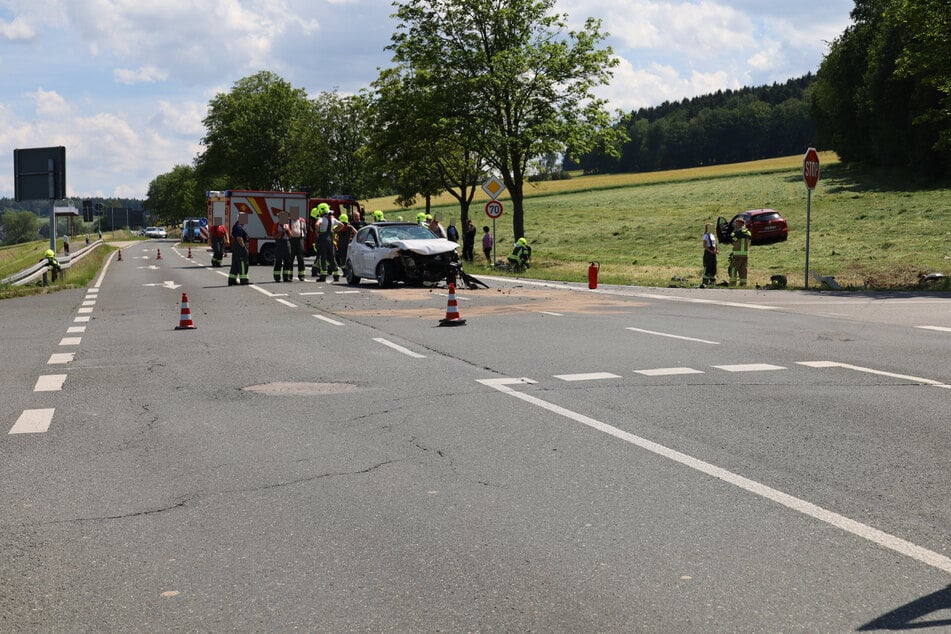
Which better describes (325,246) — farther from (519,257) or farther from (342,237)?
(519,257)

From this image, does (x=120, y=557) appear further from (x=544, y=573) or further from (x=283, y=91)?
(x=283, y=91)

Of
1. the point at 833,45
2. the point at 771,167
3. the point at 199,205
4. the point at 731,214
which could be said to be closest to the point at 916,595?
the point at 731,214

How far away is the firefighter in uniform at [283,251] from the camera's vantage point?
26212mm

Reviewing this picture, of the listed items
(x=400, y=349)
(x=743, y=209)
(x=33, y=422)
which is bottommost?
(x=33, y=422)

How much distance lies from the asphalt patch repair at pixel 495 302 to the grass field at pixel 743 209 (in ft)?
18.7

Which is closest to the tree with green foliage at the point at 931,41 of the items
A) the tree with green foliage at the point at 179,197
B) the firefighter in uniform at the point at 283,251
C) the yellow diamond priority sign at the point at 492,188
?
the yellow diamond priority sign at the point at 492,188

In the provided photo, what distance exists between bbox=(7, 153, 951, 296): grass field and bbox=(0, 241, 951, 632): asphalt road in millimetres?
16261

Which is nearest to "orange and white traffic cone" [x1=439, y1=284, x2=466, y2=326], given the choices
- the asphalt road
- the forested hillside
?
the asphalt road

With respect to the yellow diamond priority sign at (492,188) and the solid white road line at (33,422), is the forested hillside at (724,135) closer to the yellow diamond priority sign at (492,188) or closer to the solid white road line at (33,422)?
the yellow diamond priority sign at (492,188)

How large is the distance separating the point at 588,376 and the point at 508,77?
29395mm

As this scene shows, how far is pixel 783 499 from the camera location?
17.0ft

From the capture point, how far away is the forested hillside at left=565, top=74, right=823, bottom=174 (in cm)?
Result: 12862

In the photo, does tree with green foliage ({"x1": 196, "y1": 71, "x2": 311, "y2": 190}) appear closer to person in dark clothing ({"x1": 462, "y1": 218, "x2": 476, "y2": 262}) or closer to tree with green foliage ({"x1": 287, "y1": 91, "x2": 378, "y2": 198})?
tree with green foliage ({"x1": 287, "y1": 91, "x2": 378, "y2": 198})

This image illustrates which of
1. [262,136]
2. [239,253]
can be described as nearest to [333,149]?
[262,136]
